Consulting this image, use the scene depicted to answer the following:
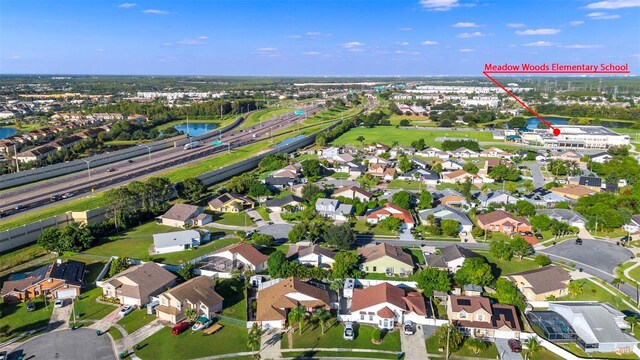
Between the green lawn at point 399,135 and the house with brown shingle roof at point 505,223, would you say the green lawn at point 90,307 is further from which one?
the green lawn at point 399,135

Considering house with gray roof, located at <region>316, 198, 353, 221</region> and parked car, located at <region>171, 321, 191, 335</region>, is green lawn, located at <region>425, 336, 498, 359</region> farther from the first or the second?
house with gray roof, located at <region>316, 198, 353, 221</region>

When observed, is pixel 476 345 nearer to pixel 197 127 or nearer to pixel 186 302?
pixel 186 302

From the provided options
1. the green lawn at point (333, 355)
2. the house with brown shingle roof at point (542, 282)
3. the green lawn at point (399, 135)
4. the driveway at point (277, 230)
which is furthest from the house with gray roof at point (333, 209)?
the green lawn at point (399, 135)

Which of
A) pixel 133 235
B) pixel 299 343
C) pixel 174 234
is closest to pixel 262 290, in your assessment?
pixel 299 343

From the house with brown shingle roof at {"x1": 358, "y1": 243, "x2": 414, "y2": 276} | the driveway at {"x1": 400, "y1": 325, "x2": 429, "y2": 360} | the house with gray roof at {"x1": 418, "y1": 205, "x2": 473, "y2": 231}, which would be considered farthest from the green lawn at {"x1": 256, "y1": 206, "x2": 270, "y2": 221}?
the driveway at {"x1": 400, "y1": 325, "x2": 429, "y2": 360}

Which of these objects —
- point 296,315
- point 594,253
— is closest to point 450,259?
point 594,253

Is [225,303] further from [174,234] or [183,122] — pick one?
[183,122]
